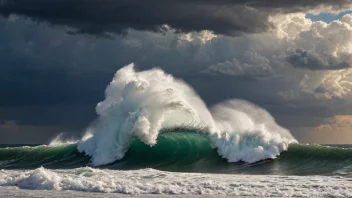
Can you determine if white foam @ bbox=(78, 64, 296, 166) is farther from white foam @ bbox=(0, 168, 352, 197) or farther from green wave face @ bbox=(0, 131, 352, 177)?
white foam @ bbox=(0, 168, 352, 197)

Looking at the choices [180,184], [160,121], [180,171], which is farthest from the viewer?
[160,121]

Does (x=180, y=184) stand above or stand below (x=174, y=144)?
below

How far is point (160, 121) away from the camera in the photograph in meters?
31.9

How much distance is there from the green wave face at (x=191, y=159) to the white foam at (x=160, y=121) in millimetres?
628

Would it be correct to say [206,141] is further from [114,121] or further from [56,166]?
[56,166]

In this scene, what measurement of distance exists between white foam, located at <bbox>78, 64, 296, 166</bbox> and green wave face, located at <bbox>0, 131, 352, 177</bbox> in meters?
0.63

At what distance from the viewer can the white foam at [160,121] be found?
3105 cm

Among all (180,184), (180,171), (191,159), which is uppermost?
(191,159)

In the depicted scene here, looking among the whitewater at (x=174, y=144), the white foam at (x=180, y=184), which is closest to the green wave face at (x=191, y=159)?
the whitewater at (x=174, y=144)

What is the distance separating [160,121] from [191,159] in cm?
280

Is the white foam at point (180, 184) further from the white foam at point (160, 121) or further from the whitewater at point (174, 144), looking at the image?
the white foam at point (160, 121)

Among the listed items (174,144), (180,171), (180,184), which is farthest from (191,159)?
(180,184)

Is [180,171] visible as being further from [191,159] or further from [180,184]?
[180,184]

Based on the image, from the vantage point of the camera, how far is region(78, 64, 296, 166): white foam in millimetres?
31047
